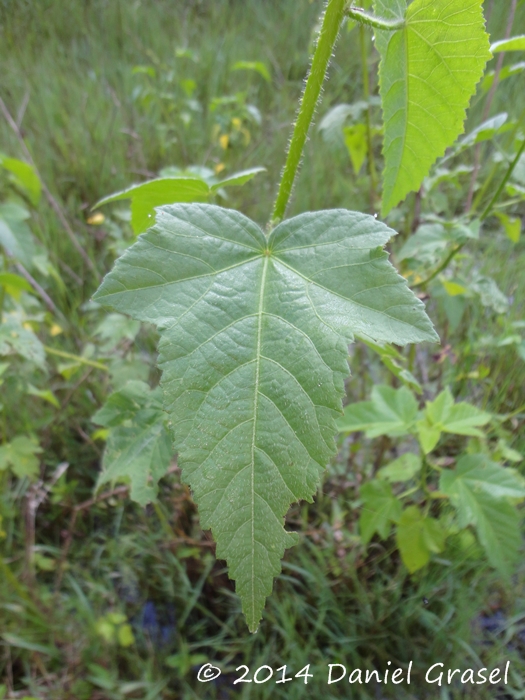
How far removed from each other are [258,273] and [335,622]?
1.19 m

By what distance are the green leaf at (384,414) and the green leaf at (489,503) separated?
0.16 metres

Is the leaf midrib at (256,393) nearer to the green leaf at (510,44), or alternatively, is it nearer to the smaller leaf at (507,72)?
the green leaf at (510,44)

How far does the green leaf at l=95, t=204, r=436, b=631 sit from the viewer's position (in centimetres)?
50

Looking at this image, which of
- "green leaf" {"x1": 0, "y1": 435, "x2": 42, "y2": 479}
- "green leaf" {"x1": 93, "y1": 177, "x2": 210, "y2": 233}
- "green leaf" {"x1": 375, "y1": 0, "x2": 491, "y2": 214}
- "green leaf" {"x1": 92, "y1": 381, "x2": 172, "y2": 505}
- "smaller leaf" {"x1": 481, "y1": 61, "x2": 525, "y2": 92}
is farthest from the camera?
"green leaf" {"x1": 0, "y1": 435, "x2": 42, "y2": 479}

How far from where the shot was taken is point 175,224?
1.98 ft

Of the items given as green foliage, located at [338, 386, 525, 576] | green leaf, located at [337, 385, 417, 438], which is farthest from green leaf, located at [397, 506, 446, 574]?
green leaf, located at [337, 385, 417, 438]

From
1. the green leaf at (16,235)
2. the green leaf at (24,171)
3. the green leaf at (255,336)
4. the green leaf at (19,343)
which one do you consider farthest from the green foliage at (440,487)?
the green leaf at (24,171)

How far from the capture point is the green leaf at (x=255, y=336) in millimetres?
495

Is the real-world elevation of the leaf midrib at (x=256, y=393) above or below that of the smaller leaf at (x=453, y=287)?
above

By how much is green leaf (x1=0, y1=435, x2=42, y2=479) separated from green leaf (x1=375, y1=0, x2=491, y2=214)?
1.27 meters

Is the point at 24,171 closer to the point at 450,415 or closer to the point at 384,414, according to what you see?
the point at 384,414

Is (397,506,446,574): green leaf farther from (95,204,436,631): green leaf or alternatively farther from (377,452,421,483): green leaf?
(95,204,436,631): green leaf

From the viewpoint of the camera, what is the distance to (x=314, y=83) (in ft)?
2.00

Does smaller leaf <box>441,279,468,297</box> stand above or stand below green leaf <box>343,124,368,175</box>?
below
